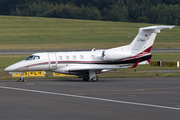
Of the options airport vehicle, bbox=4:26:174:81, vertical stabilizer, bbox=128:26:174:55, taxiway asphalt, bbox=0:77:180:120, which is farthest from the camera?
vertical stabilizer, bbox=128:26:174:55

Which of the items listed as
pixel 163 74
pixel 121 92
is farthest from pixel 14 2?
pixel 121 92

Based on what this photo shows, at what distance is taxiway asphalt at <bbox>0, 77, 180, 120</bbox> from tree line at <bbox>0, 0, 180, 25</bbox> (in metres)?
118

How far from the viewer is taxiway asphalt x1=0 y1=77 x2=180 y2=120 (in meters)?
16.4

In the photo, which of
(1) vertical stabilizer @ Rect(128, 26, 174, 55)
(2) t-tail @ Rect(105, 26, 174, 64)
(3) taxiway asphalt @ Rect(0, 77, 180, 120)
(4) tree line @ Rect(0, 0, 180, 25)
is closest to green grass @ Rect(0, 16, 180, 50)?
(4) tree line @ Rect(0, 0, 180, 25)

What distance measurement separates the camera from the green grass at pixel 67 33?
302 feet

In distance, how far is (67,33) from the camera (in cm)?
10925

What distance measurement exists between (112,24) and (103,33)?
17117 mm

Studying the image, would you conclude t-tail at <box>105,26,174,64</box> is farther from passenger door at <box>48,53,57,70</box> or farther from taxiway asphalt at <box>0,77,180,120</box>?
passenger door at <box>48,53,57,70</box>

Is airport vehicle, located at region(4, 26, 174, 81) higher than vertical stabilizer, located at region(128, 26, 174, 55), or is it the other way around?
vertical stabilizer, located at region(128, 26, 174, 55)

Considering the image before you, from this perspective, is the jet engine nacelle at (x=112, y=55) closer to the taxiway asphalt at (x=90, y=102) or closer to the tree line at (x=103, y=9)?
the taxiway asphalt at (x=90, y=102)

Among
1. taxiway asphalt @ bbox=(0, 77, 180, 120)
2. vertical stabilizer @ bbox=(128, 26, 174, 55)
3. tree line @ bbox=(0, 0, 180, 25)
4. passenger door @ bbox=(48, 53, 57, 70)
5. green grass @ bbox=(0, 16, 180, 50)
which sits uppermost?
tree line @ bbox=(0, 0, 180, 25)

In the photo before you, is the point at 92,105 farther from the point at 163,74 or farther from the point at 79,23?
the point at 79,23

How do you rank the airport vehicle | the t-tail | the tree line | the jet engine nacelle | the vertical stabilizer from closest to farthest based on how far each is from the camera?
the airport vehicle < the jet engine nacelle < the t-tail < the vertical stabilizer < the tree line

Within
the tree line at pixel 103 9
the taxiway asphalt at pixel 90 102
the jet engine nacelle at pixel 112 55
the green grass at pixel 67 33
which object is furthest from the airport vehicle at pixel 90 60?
the tree line at pixel 103 9
